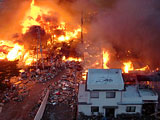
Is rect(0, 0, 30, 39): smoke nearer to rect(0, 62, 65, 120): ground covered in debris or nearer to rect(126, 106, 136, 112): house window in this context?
rect(0, 62, 65, 120): ground covered in debris

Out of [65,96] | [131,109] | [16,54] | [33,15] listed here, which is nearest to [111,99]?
[131,109]

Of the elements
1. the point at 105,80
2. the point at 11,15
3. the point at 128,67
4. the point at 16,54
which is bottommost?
the point at 105,80

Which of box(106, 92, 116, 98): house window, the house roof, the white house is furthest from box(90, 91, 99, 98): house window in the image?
box(106, 92, 116, 98): house window

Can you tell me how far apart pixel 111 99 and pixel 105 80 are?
114 centimetres

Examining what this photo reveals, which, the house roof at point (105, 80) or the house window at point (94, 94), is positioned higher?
the house roof at point (105, 80)

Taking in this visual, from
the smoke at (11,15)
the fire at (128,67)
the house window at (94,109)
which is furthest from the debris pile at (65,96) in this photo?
the smoke at (11,15)

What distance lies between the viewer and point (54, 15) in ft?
96.4

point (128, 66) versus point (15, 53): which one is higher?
point (15, 53)

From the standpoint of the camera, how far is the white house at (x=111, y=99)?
479 inches

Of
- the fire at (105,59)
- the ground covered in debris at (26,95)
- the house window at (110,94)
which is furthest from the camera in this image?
the fire at (105,59)

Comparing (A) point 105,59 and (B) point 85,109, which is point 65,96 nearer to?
(B) point 85,109

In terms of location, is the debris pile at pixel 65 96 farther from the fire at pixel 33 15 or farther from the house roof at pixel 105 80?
the fire at pixel 33 15

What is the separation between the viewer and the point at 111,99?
1238cm

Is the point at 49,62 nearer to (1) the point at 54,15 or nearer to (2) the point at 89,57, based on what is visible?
(2) the point at 89,57
